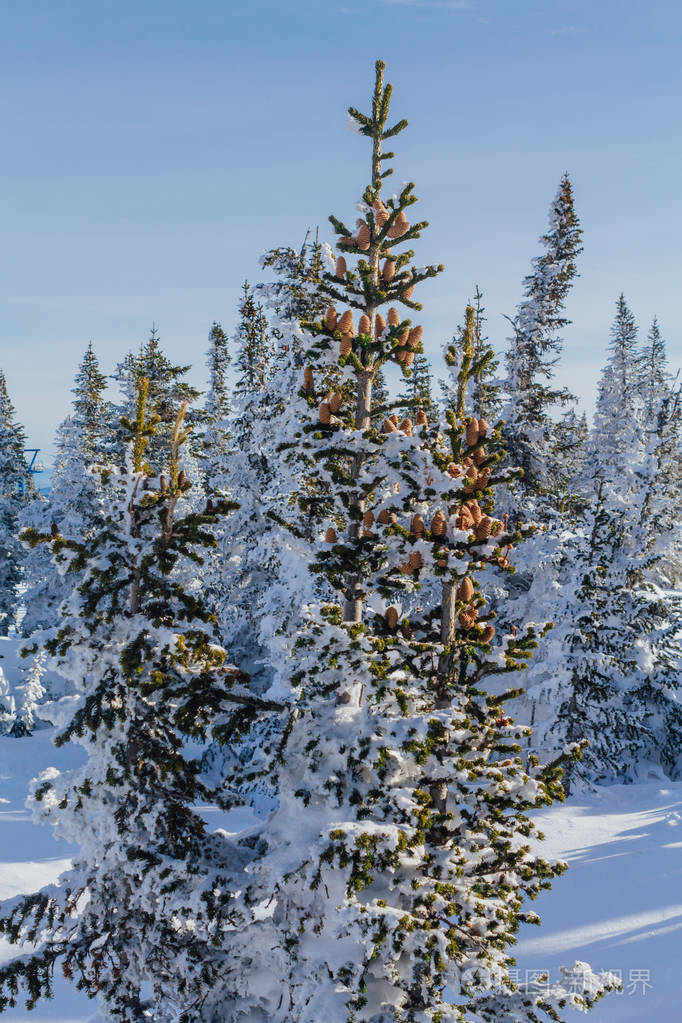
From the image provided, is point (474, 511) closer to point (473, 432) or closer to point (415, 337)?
point (473, 432)

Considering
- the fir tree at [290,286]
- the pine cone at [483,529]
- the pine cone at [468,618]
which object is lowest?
the pine cone at [468,618]

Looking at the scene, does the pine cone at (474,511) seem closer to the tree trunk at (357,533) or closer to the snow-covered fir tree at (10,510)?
the tree trunk at (357,533)

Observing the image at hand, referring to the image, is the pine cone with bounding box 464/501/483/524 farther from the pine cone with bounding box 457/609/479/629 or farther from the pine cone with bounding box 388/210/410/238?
the pine cone with bounding box 388/210/410/238

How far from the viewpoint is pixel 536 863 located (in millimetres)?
6105

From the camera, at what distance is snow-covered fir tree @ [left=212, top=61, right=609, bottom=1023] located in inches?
220

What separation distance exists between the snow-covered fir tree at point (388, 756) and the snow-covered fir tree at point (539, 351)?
14134 mm

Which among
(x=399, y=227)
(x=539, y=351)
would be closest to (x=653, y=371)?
(x=539, y=351)

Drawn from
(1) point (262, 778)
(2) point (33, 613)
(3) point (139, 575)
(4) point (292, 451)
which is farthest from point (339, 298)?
(2) point (33, 613)

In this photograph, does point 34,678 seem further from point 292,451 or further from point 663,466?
point 663,466

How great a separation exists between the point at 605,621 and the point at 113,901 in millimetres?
15023

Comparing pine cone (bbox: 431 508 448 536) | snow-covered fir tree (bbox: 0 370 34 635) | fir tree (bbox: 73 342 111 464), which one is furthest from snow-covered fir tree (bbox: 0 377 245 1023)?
snow-covered fir tree (bbox: 0 370 34 635)

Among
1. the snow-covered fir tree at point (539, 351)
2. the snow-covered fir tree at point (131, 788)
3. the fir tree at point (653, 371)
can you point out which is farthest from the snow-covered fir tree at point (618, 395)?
the snow-covered fir tree at point (131, 788)

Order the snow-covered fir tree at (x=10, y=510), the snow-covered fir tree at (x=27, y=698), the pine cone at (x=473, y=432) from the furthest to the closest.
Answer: the snow-covered fir tree at (x=10, y=510), the snow-covered fir tree at (x=27, y=698), the pine cone at (x=473, y=432)

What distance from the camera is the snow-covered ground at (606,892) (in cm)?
1074
